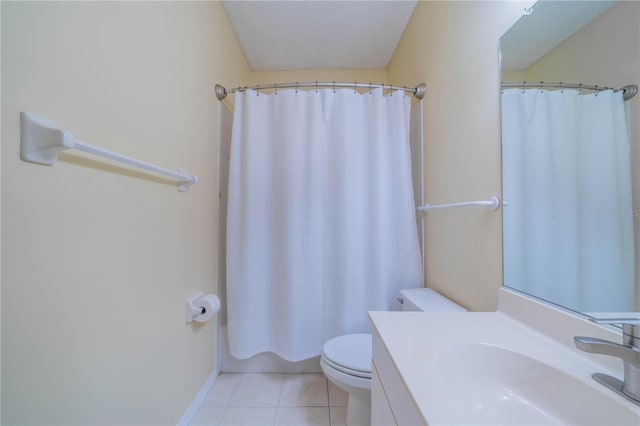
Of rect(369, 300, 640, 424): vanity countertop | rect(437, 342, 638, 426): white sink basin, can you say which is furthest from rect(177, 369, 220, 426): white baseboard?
rect(437, 342, 638, 426): white sink basin

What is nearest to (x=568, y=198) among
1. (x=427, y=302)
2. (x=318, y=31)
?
(x=427, y=302)

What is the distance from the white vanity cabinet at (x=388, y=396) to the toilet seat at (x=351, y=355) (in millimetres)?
266

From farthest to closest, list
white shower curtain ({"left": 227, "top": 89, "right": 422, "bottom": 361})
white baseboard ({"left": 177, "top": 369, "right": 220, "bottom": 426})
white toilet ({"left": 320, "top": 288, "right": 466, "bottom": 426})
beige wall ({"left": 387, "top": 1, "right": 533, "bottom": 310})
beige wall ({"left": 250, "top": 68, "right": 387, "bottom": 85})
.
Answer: beige wall ({"left": 250, "top": 68, "right": 387, "bottom": 85}) < white shower curtain ({"left": 227, "top": 89, "right": 422, "bottom": 361}) < white baseboard ({"left": 177, "top": 369, "right": 220, "bottom": 426}) < white toilet ({"left": 320, "top": 288, "right": 466, "bottom": 426}) < beige wall ({"left": 387, "top": 1, "right": 533, "bottom": 310})

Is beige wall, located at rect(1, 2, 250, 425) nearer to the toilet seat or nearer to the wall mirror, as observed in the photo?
the toilet seat

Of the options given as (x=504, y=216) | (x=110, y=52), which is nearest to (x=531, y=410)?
(x=504, y=216)

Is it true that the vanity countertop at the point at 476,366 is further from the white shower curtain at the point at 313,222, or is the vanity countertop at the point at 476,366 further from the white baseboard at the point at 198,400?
the white baseboard at the point at 198,400

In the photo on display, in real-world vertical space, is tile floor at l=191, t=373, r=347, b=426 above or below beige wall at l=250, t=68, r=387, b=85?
below

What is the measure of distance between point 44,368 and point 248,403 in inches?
41.3

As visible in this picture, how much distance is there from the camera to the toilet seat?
3.34ft

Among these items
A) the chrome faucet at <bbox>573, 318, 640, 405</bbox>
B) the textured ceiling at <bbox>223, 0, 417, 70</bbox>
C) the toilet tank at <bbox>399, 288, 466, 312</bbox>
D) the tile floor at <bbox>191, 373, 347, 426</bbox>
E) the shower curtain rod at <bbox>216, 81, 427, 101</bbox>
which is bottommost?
the tile floor at <bbox>191, 373, 347, 426</bbox>

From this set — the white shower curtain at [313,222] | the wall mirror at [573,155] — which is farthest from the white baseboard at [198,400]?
the wall mirror at [573,155]

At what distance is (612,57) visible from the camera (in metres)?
0.55

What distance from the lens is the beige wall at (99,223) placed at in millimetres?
507

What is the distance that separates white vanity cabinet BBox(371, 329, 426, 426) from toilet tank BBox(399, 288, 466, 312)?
1.51 ft
